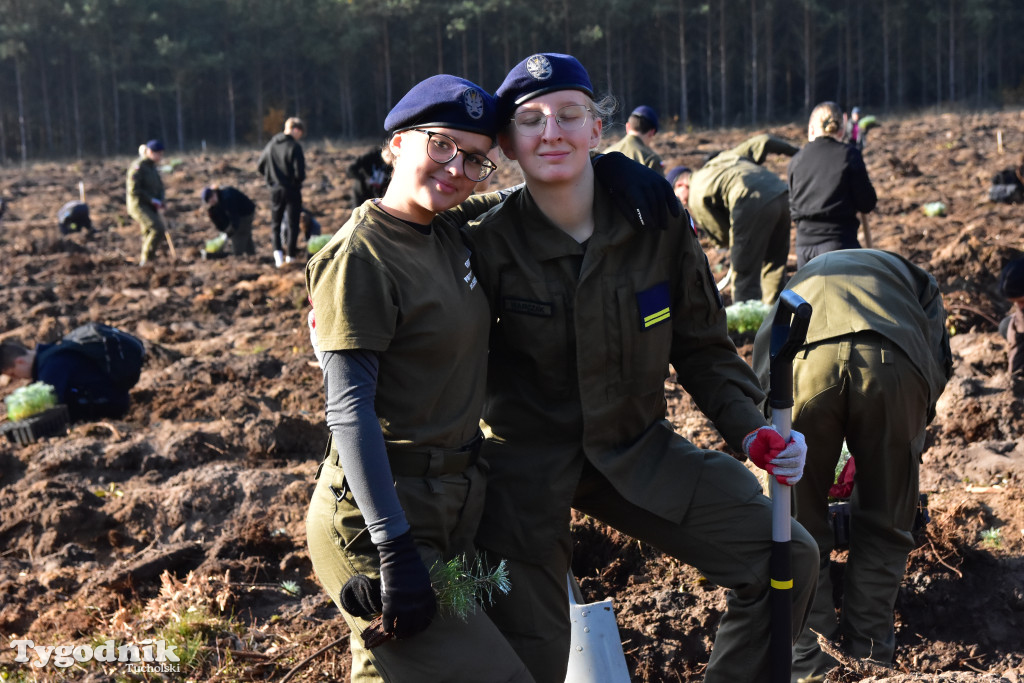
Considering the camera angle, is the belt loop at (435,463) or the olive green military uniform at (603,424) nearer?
the belt loop at (435,463)

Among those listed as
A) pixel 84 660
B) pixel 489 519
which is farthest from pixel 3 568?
pixel 489 519

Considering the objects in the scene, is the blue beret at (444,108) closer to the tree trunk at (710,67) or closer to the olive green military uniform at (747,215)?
the olive green military uniform at (747,215)

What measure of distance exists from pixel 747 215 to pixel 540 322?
5052mm

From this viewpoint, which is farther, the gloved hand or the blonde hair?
the blonde hair

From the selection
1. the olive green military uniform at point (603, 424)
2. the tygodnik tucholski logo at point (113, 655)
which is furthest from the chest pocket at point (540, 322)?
the tygodnik tucholski logo at point (113, 655)

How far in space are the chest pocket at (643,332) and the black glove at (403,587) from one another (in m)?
0.81

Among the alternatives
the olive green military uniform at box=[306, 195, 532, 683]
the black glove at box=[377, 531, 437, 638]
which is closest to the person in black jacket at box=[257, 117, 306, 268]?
the olive green military uniform at box=[306, 195, 532, 683]

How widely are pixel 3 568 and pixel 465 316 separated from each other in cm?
389

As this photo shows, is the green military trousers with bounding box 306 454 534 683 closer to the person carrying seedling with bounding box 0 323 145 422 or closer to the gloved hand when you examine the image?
the gloved hand

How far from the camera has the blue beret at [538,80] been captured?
2.48 m

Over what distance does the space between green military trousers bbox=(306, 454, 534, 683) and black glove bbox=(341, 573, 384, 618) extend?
0.10 feet

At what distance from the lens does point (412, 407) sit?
2246mm

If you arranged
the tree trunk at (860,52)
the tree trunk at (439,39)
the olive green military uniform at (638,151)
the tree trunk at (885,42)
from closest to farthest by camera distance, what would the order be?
the olive green military uniform at (638,151) → the tree trunk at (885,42) → the tree trunk at (860,52) → the tree trunk at (439,39)

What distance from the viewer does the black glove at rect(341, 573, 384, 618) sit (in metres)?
2.16
